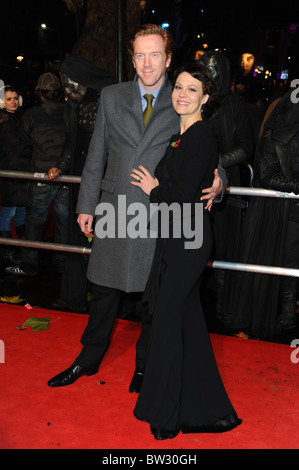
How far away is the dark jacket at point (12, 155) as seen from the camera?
5.62 metres

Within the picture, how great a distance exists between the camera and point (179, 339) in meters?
2.54

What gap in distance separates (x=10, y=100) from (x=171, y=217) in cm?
386

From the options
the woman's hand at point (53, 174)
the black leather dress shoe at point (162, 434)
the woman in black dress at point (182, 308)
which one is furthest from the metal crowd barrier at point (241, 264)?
the black leather dress shoe at point (162, 434)

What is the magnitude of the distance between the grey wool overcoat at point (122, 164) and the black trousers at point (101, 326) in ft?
0.32

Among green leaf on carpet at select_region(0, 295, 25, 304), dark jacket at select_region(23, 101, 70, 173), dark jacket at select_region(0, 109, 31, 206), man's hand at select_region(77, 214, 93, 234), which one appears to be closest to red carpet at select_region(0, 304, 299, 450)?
green leaf on carpet at select_region(0, 295, 25, 304)

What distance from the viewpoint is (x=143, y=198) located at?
2.86 meters

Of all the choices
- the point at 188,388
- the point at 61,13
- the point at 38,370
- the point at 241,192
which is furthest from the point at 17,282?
the point at 61,13

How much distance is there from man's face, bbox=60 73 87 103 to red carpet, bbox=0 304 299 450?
1727 mm

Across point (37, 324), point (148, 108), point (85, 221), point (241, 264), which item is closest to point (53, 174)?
point (85, 221)

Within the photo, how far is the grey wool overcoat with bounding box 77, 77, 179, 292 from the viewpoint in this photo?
9.25 ft

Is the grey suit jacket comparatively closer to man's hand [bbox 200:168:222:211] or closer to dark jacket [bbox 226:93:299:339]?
man's hand [bbox 200:168:222:211]

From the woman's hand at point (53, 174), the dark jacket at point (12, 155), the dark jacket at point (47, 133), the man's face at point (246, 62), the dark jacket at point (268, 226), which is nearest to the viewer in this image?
the dark jacket at point (268, 226)

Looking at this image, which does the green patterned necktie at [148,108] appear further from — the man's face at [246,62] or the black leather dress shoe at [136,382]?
the man's face at [246,62]

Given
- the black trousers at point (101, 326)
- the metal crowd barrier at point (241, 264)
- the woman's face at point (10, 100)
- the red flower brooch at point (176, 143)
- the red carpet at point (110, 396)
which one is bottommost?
the red carpet at point (110, 396)
